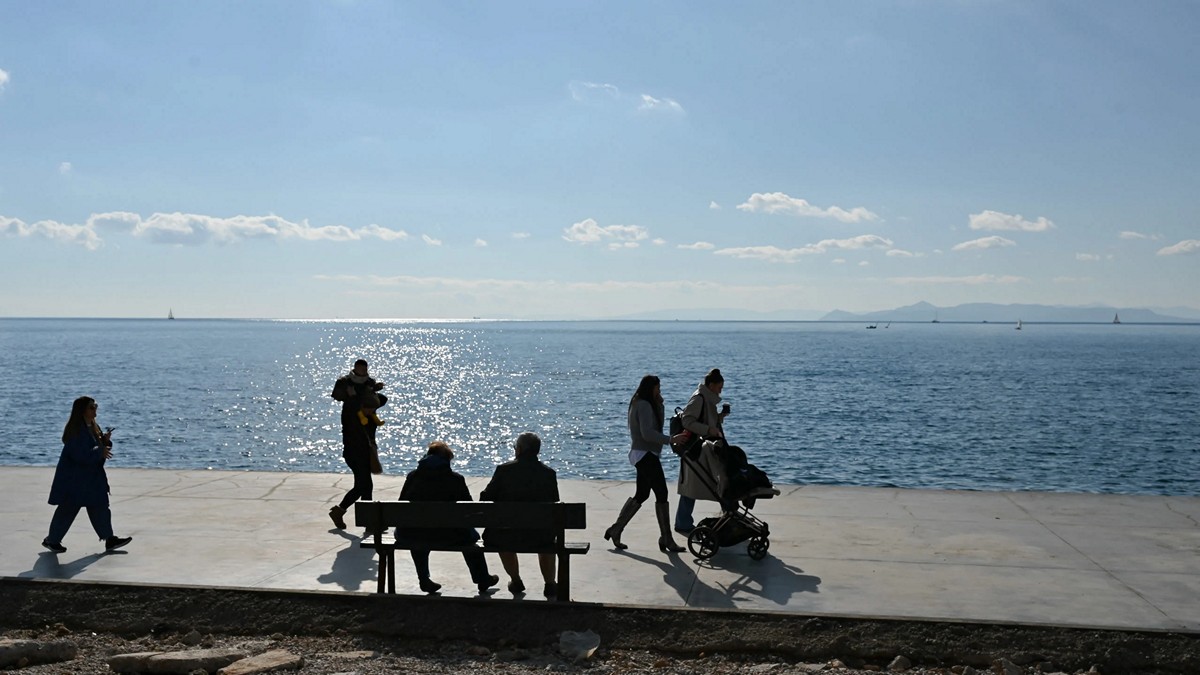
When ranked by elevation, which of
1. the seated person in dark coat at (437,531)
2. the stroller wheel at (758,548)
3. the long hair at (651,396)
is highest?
the long hair at (651,396)

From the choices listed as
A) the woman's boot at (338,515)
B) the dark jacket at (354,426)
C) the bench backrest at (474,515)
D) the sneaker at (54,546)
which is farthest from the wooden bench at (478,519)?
the sneaker at (54,546)

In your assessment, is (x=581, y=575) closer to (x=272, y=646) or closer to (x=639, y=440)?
(x=639, y=440)

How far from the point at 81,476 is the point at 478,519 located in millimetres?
4092

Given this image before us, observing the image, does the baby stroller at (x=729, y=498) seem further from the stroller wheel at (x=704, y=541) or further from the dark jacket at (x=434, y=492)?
the dark jacket at (x=434, y=492)

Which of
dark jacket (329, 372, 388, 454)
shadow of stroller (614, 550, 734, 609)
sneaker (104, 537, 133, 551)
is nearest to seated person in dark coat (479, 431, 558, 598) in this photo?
shadow of stroller (614, 550, 734, 609)

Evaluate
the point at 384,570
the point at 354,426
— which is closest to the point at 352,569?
the point at 384,570

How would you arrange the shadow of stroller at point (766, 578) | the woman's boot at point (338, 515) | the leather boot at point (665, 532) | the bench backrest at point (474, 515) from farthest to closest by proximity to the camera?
the woman's boot at point (338, 515) < the leather boot at point (665, 532) < the shadow of stroller at point (766, 578) < the bench backrest at point (474, 515)

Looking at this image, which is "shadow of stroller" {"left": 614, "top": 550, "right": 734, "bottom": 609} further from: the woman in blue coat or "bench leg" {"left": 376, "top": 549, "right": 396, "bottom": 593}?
the woman in blue coat

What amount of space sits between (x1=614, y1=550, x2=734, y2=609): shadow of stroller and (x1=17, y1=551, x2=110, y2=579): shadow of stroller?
4.52 metres

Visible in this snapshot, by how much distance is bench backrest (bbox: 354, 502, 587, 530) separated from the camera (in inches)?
306

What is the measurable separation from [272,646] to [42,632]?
5.92 feet

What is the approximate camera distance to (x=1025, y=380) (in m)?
79.6

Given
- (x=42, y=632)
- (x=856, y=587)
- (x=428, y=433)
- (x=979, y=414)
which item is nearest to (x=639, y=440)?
(x=856, y=587)

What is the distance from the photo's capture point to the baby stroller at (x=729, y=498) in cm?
934
